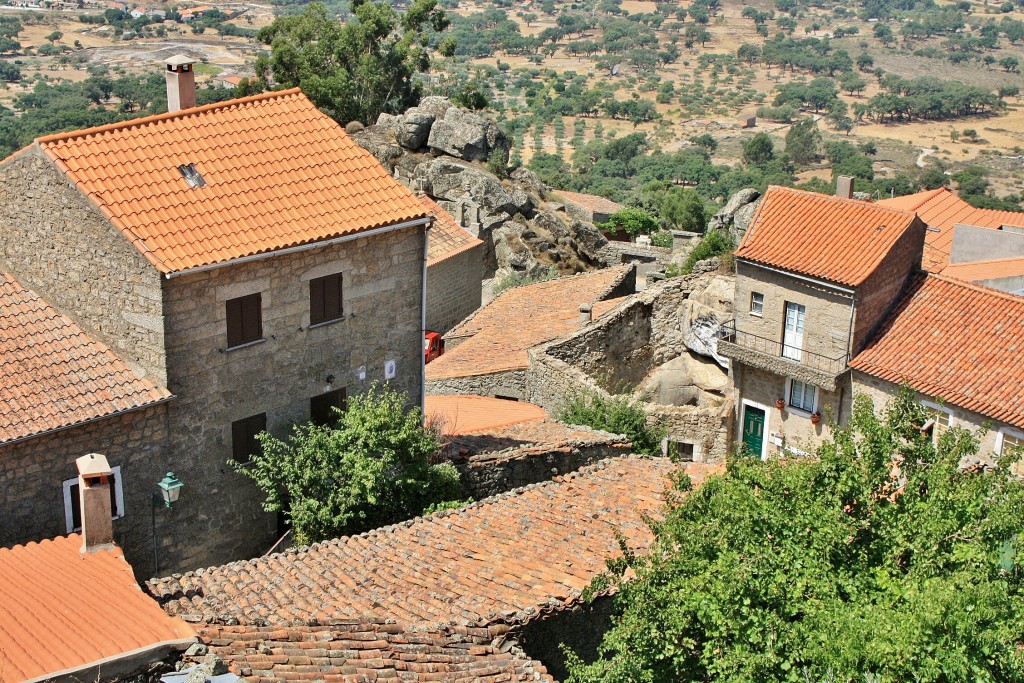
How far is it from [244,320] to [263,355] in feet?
2.34

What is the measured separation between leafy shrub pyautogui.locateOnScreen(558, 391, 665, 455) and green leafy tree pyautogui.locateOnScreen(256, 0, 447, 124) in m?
34.4

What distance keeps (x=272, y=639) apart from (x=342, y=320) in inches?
290

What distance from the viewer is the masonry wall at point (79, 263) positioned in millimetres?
18219

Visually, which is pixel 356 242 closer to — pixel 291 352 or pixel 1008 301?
pixel 291 352

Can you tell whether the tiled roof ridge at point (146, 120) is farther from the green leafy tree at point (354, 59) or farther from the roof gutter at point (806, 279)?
the green leafy tree at point (354, 59)

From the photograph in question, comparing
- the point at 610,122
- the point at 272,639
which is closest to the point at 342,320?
the point at 272,639

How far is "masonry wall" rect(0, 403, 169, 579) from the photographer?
17.2 m

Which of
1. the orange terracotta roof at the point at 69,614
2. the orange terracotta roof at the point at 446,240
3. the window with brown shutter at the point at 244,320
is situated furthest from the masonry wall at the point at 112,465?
the orange terracotta roof at the point at 446,240

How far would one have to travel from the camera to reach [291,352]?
2009 centimetres

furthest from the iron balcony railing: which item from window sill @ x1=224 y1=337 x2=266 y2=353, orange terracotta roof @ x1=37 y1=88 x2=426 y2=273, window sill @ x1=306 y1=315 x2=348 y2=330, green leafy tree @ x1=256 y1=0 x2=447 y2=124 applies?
green leafy tree @ x1=256 y1=0 x2=447 y2=124

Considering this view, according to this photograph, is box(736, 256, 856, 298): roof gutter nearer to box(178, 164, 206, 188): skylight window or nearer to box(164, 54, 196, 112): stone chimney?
box(164, 54, 196, 112): stone chimney

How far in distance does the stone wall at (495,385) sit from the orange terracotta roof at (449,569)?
10.6m

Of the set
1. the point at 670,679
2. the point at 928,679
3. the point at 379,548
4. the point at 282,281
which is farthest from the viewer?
the point at 282,281

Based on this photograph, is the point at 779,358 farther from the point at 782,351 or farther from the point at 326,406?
the point at 326,406
